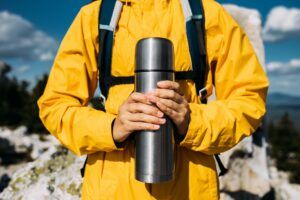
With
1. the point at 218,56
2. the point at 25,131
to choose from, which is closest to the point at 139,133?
the point at 218,56

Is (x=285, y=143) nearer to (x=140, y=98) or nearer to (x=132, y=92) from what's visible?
(x=132, y=92)

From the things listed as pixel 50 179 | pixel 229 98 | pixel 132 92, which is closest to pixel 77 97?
pixel 132 92

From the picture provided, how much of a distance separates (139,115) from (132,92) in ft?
1.10

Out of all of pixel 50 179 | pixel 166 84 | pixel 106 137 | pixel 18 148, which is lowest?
pixel 18 148

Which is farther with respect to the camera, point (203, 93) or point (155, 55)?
point (203, 93)

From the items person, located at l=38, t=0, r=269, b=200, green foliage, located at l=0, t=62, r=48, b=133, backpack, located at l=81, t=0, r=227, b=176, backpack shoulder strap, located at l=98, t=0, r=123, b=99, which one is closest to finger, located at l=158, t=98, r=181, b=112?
person, located at l=38, t=0, r=269, b=200

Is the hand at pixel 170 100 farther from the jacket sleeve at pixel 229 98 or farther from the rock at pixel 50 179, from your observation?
the rock at pixel 50 179

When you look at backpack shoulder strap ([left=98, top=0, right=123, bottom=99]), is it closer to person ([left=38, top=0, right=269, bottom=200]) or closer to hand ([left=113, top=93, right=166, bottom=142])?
person ([left=38, top=0, right=269, bottom=200])

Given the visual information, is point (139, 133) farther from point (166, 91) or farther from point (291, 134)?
point (291, 134)

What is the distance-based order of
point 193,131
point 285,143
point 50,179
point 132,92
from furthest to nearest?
point 285,143, point 50,179, point 132,92, point 193,131

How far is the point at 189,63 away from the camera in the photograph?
226 cm

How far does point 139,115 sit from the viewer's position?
6.08ft

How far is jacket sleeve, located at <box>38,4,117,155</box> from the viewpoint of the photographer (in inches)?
83.7

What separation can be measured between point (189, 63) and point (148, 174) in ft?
2.41
